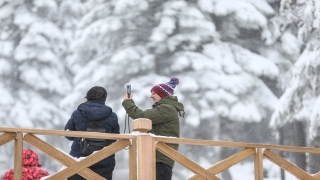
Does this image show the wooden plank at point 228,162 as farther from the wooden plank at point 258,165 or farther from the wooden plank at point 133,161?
the wooden plank at point 133,161

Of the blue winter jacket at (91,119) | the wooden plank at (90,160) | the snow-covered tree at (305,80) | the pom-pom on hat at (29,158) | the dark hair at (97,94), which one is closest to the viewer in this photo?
the wooden plank at (90,160)

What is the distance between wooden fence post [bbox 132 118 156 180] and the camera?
561 centimetres

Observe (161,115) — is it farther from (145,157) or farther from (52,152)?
(52,152)

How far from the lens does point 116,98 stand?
512 inches

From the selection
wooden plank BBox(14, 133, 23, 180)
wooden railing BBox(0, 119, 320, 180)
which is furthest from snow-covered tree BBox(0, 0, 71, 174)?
wooden plank BBox(14, 133, 23, 180)

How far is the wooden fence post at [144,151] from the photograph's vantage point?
5605 mm

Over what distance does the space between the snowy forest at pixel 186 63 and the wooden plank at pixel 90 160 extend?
6.87 meters

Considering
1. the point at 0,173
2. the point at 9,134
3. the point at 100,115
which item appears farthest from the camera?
the point at 0,173

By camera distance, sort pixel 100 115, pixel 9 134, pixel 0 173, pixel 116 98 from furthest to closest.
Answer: pixel 116 98, pixel 0 173, pixel 100 115, pixel 9 134

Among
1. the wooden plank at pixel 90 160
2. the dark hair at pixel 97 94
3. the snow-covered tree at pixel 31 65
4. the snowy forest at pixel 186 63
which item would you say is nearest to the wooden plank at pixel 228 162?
the wooden plank at pixel 90 160

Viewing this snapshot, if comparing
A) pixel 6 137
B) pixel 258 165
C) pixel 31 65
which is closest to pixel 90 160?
pixel 6 137

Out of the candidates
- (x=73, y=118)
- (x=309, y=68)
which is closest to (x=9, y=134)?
(x=73, y=118)

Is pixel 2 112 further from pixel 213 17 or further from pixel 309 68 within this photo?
pixel 309 68

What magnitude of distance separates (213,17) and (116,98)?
261 centimetres
